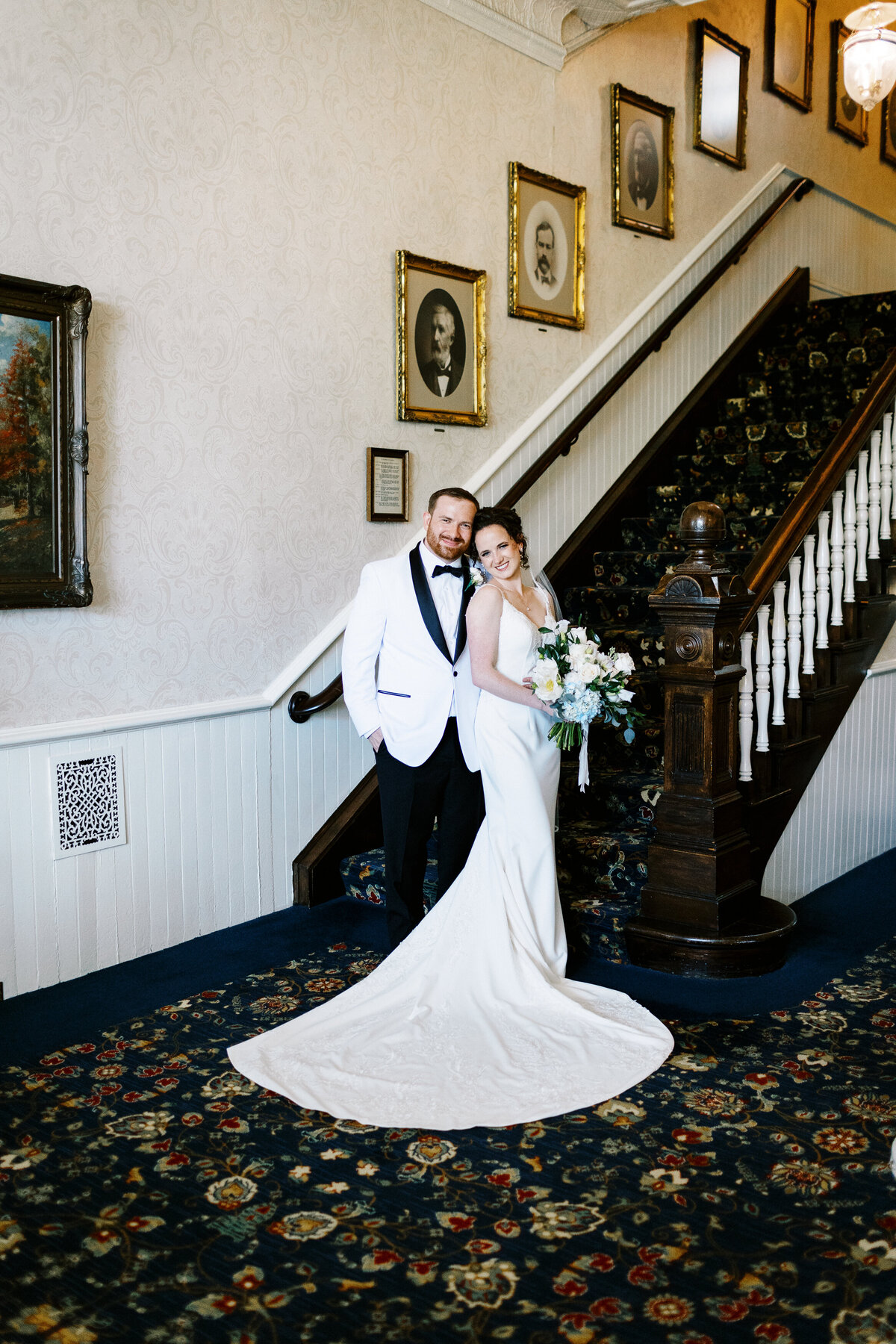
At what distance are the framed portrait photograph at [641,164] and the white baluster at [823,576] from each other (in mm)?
2610

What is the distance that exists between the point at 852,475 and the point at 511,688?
228cm

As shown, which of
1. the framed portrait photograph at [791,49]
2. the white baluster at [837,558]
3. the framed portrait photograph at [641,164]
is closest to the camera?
the white baluster at [837,558]

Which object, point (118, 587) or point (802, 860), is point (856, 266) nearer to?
point (802, 860)

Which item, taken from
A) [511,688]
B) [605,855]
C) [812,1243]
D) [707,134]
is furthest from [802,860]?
[707,134]

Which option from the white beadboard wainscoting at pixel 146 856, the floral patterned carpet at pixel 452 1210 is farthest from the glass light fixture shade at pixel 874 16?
the floral patterned carpet at pixel 452 1210

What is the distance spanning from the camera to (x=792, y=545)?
486cm

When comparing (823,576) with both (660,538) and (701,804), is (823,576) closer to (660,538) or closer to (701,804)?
(701,804)

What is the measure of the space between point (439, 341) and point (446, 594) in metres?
1.87

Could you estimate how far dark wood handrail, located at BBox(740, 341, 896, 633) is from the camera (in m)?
4.70

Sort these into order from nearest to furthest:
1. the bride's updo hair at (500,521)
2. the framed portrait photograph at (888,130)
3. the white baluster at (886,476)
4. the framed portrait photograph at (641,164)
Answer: the bride's updo hair at (500,521) < the white baluster at (886,476) < the framed portrait photograph at (641,164) < the framed portrait photograph at (888,130)

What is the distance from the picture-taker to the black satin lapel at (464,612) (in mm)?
4238

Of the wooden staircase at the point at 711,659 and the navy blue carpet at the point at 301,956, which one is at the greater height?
the wooden staircase at the point at 711,659

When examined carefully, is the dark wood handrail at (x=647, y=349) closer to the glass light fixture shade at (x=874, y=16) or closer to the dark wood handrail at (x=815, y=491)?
the glass light fixture shade at (x=874, y=16)

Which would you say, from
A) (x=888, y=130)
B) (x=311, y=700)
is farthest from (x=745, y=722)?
(x=888, y=130)
